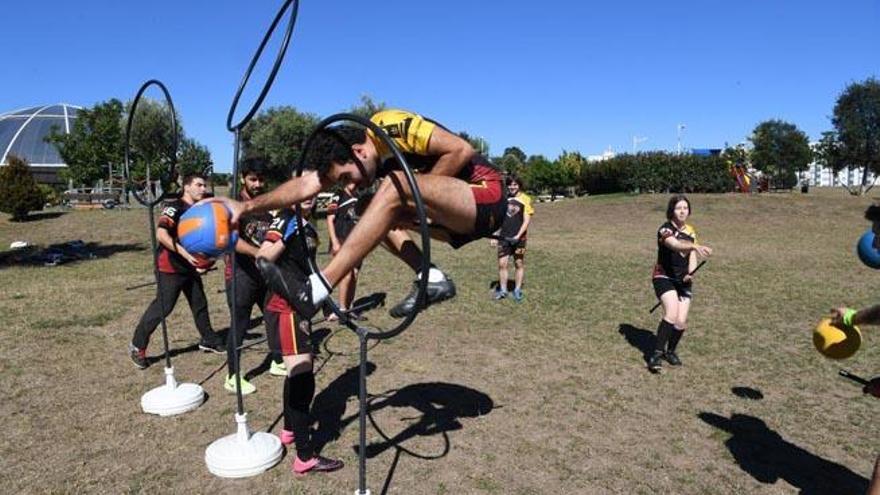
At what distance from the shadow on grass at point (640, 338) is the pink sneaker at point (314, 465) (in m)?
4.42

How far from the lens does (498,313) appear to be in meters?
10.2

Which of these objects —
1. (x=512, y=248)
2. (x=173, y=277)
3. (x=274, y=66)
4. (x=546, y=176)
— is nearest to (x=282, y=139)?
(x=546, y=176)

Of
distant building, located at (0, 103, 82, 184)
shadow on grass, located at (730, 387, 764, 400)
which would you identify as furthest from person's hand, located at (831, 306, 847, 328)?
distant building, located at (0, 103, 82, 184)

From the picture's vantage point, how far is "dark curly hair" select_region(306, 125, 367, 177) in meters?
4.06

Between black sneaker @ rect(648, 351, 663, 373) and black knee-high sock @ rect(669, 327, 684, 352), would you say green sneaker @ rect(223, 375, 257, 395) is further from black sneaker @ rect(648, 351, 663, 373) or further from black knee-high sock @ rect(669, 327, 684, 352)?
black knee-high sock @ rect(669, 327, 684, 352)

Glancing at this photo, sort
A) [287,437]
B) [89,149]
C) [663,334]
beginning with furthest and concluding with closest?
[89,149] → [663,334] → [287,437]

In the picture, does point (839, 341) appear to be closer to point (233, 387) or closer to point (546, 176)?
point (233, 387)

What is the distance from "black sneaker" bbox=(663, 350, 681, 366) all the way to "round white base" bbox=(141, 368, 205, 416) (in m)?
5.19

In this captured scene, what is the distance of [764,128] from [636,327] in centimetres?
5708

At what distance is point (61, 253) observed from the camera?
18141 millimetres

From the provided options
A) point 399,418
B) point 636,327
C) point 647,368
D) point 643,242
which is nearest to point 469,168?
point 399,418

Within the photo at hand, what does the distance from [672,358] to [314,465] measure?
464 cm

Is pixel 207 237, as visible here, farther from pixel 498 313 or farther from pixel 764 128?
pixel 764 128

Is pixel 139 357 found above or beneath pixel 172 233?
beneath
